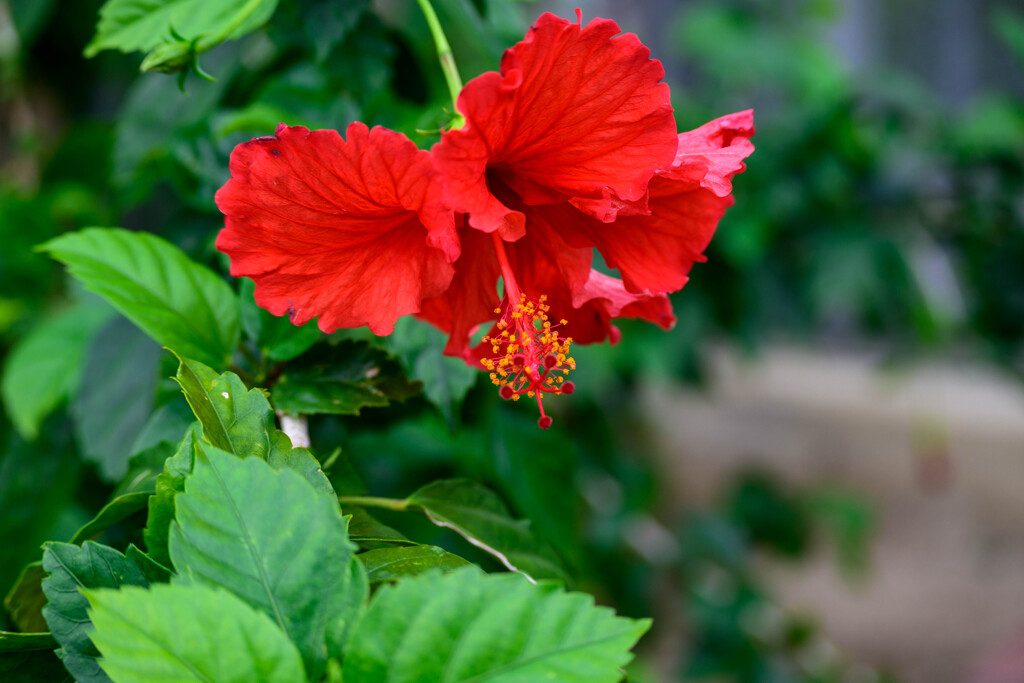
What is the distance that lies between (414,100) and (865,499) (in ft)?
7.78

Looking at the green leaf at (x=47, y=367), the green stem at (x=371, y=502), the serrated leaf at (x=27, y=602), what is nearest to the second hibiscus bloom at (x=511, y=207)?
the green stem at (x=371, y=502)

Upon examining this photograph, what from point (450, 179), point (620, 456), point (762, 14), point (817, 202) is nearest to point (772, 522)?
point (620, 456)

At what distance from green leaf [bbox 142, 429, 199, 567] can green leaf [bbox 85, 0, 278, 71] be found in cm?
30

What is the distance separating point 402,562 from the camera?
40 cm

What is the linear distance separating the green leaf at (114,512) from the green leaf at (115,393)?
8.4 inches

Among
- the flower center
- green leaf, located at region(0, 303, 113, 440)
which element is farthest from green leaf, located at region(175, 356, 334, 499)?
green leaf, located at region(0, 303, 113, 440)

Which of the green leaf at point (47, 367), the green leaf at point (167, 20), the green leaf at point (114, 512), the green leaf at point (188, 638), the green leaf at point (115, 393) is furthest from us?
the green leaf at point (47, 367)

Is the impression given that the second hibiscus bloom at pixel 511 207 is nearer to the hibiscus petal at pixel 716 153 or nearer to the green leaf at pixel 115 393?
the hibiscus petal at pixel 716 153

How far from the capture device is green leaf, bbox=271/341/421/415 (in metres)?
0.52

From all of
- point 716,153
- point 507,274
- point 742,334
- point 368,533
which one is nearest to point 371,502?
point 368,533

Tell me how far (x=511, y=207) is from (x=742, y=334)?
3.66ft

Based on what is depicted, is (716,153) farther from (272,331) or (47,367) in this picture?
(47,367)

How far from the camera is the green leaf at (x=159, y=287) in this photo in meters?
0.52

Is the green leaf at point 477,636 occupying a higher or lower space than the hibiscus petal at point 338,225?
lower
